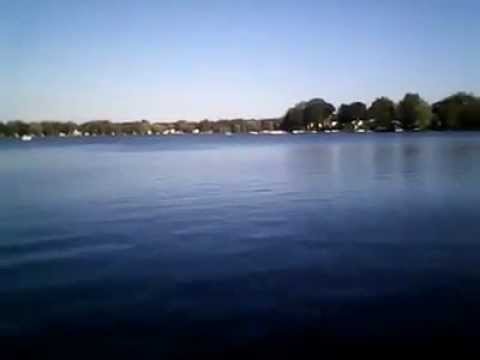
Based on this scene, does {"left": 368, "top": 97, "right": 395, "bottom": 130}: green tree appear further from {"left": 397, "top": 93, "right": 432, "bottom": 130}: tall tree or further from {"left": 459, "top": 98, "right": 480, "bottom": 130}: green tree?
{"left": 459, "top": 98, "right": 480, "bottom": 130}: green tree

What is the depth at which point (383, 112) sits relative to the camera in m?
185

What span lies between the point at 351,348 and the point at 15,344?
5.29 m

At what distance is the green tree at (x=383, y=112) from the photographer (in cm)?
18224

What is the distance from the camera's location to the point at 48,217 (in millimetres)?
21781

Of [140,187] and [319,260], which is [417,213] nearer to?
[319,260]

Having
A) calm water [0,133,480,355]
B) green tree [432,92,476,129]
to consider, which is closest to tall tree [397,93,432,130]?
green tree [432,92,476,129]

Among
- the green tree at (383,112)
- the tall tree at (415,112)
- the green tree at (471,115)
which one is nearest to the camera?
the green tree at (471,115)

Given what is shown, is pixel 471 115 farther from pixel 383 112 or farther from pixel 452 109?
pixel 383 112

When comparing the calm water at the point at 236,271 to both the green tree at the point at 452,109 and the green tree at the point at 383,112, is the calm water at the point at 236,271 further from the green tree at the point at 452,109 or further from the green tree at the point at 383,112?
the green tree at the point at 383,112

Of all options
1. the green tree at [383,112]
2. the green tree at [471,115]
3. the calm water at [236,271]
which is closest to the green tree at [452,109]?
the green tree at [471,115]

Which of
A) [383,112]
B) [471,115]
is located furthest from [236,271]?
[383,112]

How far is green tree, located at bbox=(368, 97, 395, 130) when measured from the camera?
→ 182238 millimetres

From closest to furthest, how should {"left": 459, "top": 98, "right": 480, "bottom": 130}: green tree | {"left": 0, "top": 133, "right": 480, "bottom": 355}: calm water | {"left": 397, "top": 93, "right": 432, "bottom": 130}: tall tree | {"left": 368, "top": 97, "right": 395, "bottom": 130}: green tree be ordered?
1. {"left": 0, "top": 133, "right": 480, "bottom": 355}: calm water
2. {"left": 459, "top": 98, "right": 480, "bottom": 130}: green tree
3. {"left": 397, "top": 93, "right": 432, "bottom": 130}: tall tree
4. {"left": 368, "top": 97, "right": 395, "bottom": 130}: green tree

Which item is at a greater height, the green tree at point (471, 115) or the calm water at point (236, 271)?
the green tree at point (471, 115)
